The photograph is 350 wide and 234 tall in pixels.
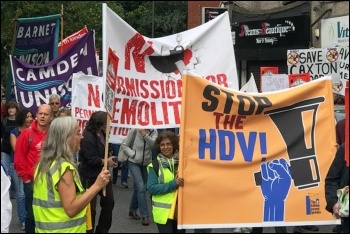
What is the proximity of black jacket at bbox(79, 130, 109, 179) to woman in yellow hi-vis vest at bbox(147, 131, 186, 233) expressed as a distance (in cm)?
116

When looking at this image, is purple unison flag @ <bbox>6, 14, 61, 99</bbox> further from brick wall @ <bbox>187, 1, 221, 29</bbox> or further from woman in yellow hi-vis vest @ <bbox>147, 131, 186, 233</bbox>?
brick wall @ <bbox>187, 1, 221, 29</bbox>

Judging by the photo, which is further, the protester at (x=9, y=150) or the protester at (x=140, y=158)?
the protester at (x=140, y=158)

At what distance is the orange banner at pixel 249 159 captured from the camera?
18.1 feet

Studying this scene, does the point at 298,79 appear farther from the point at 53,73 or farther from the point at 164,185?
the point at 164,185

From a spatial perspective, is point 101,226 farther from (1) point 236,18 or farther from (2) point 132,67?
(1) point 236,18

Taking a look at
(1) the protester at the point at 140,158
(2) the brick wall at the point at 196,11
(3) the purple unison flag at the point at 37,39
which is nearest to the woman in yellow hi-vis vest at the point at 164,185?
(1) the protester at the point at 140,158

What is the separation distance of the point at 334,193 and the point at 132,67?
9.26 ft

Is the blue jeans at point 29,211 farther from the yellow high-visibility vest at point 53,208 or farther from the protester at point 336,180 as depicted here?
the protester at point 336,180

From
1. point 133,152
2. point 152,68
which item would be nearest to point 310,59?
point 133,152

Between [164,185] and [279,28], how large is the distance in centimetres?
1596

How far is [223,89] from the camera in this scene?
5633 mm

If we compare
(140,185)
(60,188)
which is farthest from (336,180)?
(140,185)

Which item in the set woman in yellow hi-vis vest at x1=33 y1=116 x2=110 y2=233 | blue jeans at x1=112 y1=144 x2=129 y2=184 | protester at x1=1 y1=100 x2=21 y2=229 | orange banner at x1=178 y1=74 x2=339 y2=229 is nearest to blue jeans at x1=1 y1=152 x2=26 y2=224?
protester at x1=1 y1=100 x2=21 y2=229

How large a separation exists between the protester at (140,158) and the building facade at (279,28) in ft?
34.5
